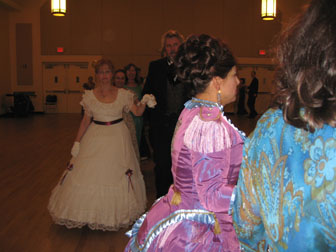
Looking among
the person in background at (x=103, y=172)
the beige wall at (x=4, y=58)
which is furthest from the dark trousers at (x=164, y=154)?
the beige wall at (x=4, y=58)

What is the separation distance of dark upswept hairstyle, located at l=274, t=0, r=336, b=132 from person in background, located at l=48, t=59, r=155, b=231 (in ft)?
7.82

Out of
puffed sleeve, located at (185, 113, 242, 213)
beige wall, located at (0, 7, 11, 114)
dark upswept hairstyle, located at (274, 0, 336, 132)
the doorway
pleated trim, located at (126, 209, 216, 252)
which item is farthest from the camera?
the doorway

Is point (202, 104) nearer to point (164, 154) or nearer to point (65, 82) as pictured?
point (164, 154)

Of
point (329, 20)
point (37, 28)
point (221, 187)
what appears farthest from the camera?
point (37, 28)

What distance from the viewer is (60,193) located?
3.27m

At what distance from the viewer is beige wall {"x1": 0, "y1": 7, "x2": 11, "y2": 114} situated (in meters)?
12.8

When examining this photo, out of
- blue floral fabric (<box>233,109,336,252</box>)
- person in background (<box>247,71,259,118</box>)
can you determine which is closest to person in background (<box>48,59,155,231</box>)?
blue floral fabric (<box>233,109,336,252</box>)

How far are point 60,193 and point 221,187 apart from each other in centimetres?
239

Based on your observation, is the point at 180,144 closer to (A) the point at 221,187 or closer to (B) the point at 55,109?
(A) the point at 221,187

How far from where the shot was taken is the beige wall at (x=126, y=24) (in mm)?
13578

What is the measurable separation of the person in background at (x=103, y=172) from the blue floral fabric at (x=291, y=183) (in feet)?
7.58

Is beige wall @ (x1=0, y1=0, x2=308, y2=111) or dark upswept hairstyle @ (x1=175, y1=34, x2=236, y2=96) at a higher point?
beige wall @ (x1=0, y1=0, x2=308, y2=111)

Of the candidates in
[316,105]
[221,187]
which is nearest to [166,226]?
[221,187]

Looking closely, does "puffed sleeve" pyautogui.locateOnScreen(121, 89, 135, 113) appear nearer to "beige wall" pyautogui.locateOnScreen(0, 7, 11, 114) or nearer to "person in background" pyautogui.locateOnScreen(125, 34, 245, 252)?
"person in background" pyautogui.locateOnScreen(125, 34, 245, 252)
